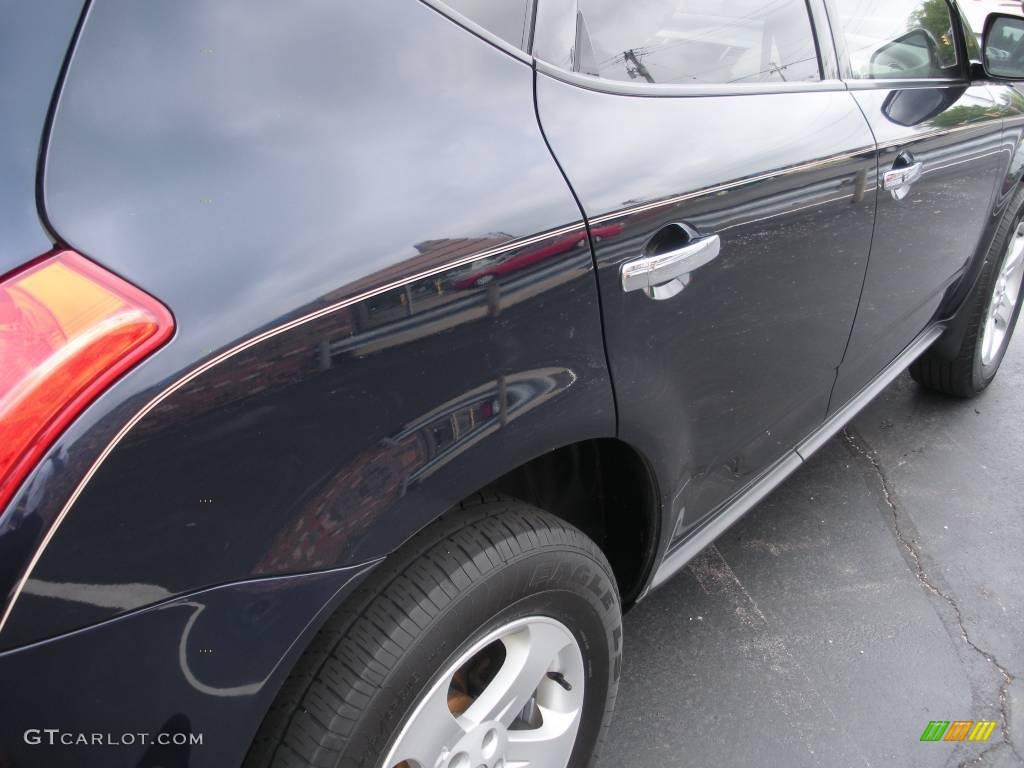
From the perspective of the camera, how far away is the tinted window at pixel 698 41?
147 cm

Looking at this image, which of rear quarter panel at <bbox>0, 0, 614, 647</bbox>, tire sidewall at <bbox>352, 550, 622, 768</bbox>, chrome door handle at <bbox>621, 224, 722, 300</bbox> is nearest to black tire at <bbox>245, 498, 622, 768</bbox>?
tire sidewall at <bbox>352, 550, 622, 768</bbox>

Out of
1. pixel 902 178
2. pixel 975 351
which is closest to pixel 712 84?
pixel 902 178

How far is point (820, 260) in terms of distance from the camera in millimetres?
1802

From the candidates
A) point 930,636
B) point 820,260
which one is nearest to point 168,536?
point 820,260

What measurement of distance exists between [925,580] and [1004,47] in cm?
174

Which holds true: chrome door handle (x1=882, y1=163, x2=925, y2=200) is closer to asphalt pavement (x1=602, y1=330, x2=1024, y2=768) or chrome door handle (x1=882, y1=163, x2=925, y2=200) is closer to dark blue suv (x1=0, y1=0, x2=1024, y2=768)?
dark blue suv (x1=0, y1=0, x2=1024, y2=768)

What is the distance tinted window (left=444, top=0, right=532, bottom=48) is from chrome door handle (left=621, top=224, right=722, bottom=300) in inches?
15.4

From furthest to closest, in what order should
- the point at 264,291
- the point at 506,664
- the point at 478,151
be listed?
1. the point at 506,664
2. the point at 478,151
3. the point at 264,291

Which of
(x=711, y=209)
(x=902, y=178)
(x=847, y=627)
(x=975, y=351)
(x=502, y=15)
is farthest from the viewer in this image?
(x=975, y=351)

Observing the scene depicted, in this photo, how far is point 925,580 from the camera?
247cm

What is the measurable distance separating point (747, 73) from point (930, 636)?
5.26 feet

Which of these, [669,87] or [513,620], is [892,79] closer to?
[669,87]

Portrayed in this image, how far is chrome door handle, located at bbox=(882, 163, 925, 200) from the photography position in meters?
2.02

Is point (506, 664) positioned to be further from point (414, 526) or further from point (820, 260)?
point (820, 260)
